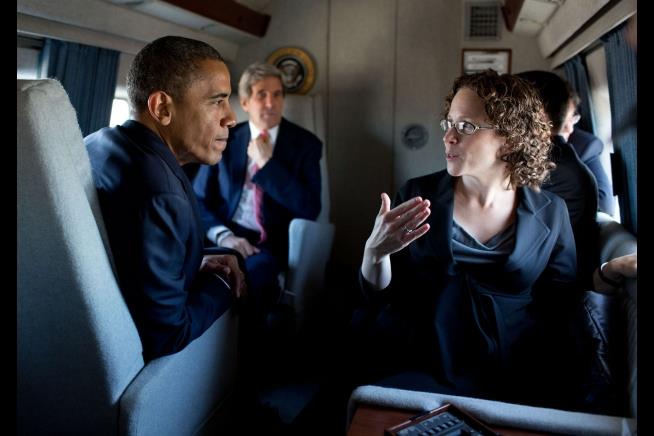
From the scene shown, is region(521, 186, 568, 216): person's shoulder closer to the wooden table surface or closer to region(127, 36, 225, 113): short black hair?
the wooden table surface

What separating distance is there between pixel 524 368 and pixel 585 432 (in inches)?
15.9

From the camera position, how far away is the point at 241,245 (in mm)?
2732

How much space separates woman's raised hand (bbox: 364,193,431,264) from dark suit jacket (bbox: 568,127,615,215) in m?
1.40

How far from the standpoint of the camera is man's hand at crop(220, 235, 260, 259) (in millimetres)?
2713

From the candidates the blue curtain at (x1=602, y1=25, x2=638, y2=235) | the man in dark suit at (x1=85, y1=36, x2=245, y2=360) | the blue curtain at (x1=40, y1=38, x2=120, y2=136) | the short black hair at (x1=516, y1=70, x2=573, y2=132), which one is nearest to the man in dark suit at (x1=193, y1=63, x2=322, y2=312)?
the blue curtain at (x1=40, y1=38, x2=120, y2=136)

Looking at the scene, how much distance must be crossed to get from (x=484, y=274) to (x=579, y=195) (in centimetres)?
76

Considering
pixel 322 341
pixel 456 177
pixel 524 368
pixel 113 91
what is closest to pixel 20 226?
pixel 456 177

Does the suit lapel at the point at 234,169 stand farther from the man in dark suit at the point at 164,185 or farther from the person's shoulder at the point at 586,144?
the person's shoulder at the point at 586,144

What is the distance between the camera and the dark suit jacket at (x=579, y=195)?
6.85ft

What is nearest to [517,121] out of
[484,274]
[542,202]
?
[542,202]

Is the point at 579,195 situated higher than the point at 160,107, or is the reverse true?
the point at 160,107

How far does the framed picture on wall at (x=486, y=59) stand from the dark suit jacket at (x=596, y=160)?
1.06 meters

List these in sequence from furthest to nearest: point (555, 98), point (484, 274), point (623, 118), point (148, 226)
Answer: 1. point (555, 98)
2. point (623, 118)
3. point (484, 274)
4. point (148, 226)

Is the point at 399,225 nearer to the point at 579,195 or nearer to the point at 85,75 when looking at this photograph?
the point at 579,195
